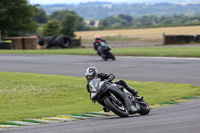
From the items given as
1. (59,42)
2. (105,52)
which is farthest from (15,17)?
(105,52)

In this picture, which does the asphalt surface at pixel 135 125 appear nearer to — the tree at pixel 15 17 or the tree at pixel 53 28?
the tree at pixel 15 17

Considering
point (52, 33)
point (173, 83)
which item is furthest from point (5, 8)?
point (173, 83)

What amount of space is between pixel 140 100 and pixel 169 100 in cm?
218

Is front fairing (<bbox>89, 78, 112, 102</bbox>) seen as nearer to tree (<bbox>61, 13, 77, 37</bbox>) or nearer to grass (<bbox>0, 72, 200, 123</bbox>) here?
grass (<bbox>0, 72, 200, 123</bbox>)

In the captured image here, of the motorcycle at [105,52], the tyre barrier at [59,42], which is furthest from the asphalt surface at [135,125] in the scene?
the tyre barrier at [59,42]

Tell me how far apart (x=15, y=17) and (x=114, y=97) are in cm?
6159

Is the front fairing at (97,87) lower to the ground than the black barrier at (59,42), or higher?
higher

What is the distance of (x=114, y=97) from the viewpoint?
9617mm

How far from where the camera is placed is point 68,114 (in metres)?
10.4

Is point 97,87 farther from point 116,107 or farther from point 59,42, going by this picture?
point 59,42

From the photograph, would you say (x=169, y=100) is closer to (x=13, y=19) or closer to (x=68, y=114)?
(x=68, y=114)

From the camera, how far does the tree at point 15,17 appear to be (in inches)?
2643

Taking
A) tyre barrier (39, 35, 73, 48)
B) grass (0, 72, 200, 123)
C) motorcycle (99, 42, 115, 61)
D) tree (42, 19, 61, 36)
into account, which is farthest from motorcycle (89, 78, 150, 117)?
tree (42, 19, 61, 36)

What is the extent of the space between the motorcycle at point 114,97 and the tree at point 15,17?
5735cm
